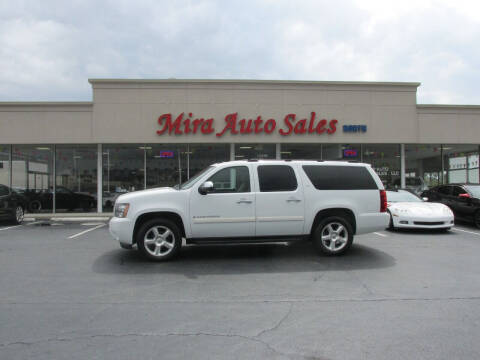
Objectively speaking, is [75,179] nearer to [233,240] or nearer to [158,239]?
[158,239]

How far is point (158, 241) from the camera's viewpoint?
695cm

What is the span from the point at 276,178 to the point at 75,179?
1345cm

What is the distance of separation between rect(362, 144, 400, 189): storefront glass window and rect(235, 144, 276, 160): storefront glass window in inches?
184

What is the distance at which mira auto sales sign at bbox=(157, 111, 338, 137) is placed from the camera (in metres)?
16.0

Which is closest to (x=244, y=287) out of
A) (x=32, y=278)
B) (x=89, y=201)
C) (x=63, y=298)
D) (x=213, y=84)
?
(x=63, y=298)

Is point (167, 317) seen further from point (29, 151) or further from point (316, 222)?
point (29, 151)

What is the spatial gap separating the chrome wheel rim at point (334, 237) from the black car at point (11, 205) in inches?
453

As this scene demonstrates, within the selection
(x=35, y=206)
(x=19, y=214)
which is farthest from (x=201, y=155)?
(x=35, y=206)

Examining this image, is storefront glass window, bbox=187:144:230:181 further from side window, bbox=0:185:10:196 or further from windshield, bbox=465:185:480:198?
windshield, bbox=465:185:480:198

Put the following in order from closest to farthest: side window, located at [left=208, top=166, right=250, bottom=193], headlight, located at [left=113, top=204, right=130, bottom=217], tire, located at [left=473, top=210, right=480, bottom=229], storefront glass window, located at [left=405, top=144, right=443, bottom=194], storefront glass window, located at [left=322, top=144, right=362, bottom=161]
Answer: headlight, located at [left=113, top=204, right=130, bottom=217]
side window, located at [left=208, top=166, right=250, bottom=193]
tire, located at [left=473, top=210, right=480, bottom=229]
storefront glass window, located at [left=322, top=144, right=362, bottom=161]
storefront glass window, located at [left=405, top=144, right=443, bottom=194]

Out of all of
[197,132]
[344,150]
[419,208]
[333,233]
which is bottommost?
[333,233]

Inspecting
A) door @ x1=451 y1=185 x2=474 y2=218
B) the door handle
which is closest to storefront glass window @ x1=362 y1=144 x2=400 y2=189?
door @ x1=451 y1=185 x2=474 y2=218

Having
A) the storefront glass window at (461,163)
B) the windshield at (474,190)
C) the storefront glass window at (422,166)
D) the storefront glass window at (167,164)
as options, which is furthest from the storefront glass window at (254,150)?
the storefront glass window at (461,163)

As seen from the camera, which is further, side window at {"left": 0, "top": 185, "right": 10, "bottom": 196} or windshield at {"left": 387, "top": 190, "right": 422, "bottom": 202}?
side window at {"left": 0, "top": 185, "right": 10, "bottom": 196}
